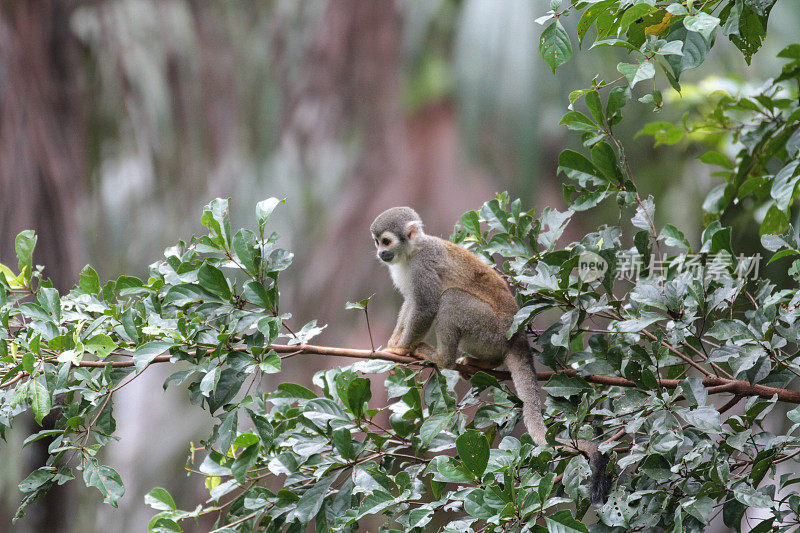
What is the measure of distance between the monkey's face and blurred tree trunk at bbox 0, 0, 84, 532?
3353mm

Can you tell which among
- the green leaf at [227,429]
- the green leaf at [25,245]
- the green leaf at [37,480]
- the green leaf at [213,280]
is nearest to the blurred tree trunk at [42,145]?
the green leaf at [25,245]

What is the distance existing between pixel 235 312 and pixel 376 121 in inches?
164

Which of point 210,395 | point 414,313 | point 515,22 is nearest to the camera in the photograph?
point 210,395

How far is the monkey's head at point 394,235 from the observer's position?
2.64 meters

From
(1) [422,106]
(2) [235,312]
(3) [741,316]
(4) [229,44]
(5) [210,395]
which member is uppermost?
(4) [229,44]

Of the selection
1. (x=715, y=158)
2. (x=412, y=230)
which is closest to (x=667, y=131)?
(x=715, y=158)

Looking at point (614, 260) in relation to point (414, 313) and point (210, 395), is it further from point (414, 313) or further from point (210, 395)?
point (210, 395)

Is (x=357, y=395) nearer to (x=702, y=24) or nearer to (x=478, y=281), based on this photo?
(x=478, y=281)

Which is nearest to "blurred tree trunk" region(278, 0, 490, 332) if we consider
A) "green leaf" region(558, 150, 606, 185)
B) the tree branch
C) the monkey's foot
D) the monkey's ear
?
the monkey's ear

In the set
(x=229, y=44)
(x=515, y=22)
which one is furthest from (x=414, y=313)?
(x=229, y=44)

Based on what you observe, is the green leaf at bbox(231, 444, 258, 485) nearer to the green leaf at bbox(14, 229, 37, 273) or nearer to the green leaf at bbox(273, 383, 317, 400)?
the green leaf at bbox(273, 383, 317, 400)

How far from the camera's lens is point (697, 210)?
4727 millimetres

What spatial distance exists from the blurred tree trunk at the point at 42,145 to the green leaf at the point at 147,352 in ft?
12.6

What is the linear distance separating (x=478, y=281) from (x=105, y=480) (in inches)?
56.1
